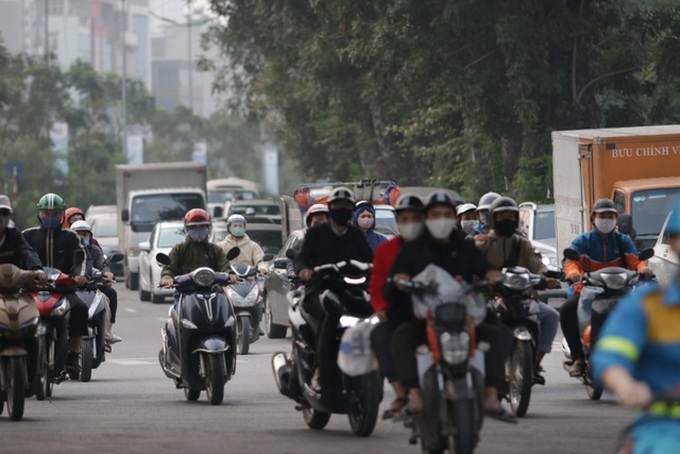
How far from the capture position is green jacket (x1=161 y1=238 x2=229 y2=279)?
15.7 m

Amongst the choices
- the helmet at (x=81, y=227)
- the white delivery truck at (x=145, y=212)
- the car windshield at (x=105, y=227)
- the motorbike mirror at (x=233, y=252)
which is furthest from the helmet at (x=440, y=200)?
the car windshield at (x=105, y=227)

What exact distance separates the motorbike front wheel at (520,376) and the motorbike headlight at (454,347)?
3.69m

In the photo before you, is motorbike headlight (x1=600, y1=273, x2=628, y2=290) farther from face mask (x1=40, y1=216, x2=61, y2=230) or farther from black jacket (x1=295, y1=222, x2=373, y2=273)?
face mask (x1=40, y1=216, x2=61, y2=230)

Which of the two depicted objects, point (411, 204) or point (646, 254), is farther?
point (646, 254)

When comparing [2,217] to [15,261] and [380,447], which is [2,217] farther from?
[380,447]

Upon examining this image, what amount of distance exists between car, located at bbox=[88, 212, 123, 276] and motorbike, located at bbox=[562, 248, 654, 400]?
117 feet

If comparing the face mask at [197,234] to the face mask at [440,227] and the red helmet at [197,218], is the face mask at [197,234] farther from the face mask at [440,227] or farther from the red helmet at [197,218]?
the face mask at [440,227]

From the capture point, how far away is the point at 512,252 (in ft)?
46.0

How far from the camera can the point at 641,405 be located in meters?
5.69

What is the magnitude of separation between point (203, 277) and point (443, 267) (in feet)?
16.2

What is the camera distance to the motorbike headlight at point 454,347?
9625mm

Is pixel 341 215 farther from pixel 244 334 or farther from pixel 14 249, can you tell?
pixel 244 334

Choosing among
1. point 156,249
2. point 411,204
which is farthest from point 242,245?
point 411,204

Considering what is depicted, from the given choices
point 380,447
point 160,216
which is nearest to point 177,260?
point 380,447
